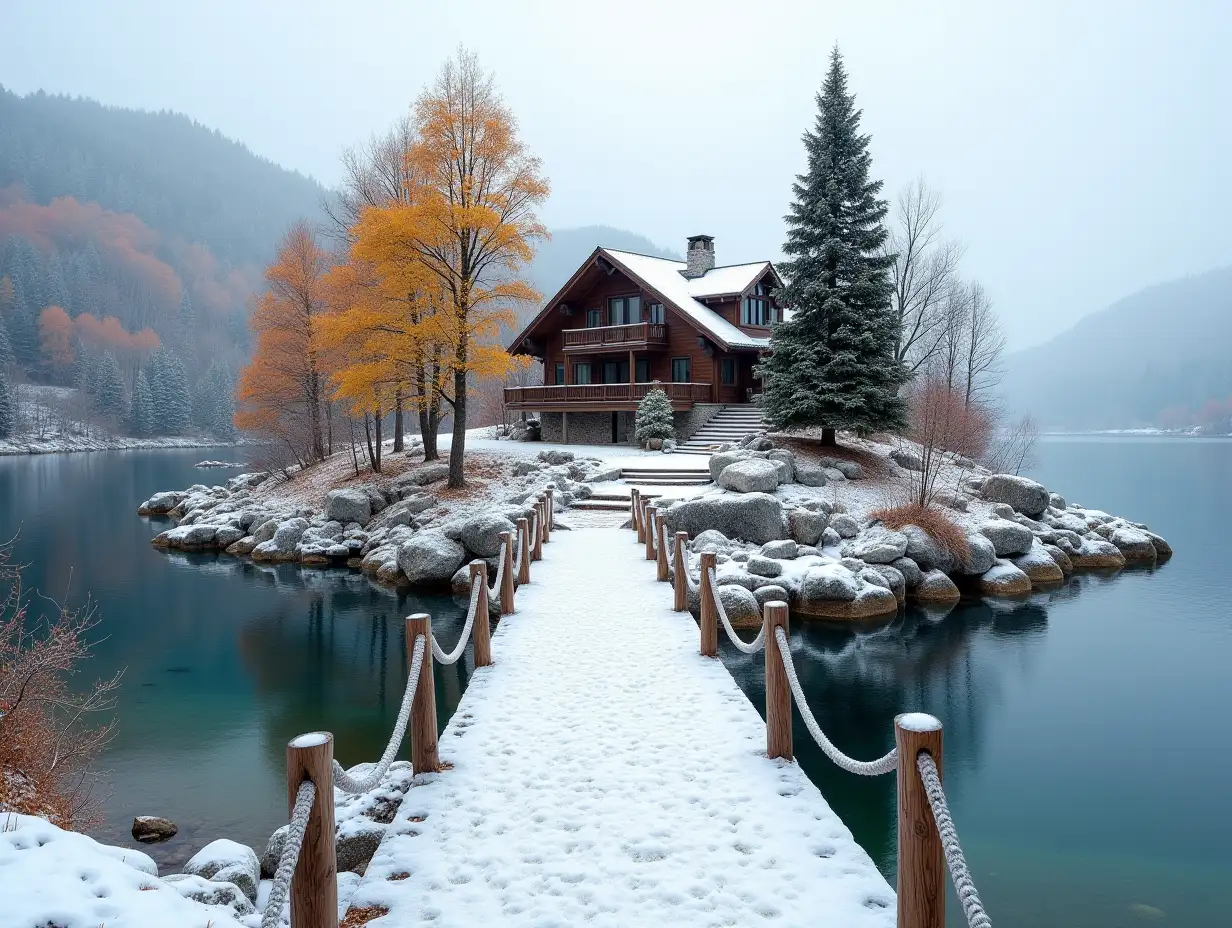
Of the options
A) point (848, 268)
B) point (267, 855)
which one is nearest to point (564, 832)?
point (267, 855)

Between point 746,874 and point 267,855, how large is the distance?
389cm

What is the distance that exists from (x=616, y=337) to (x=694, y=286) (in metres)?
5.40

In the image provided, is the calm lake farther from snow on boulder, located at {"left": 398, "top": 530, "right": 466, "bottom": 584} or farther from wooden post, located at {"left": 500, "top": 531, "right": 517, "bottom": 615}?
wooden post, located at {"left": 500, "top": 531, "right": 517, "bottom": 615}

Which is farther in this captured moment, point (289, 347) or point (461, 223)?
point (289, 347)

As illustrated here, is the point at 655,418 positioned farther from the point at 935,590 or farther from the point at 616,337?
the point at 935,590

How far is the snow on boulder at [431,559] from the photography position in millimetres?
17391

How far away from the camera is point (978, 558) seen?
1745 cm

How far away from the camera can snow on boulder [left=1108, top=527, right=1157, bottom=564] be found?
21.6 m

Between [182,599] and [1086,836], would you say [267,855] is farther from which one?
[182,599]

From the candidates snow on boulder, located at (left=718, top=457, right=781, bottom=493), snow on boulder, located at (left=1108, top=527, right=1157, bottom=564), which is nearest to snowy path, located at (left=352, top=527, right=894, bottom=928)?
snow on boulder, located at (left=718, top=457, right=781, bottom=493)

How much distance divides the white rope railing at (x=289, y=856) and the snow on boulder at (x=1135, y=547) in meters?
24.4

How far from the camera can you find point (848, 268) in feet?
75.0

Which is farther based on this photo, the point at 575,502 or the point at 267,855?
the point at 575,502

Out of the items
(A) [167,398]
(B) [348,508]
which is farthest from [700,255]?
(A) [167,398]
